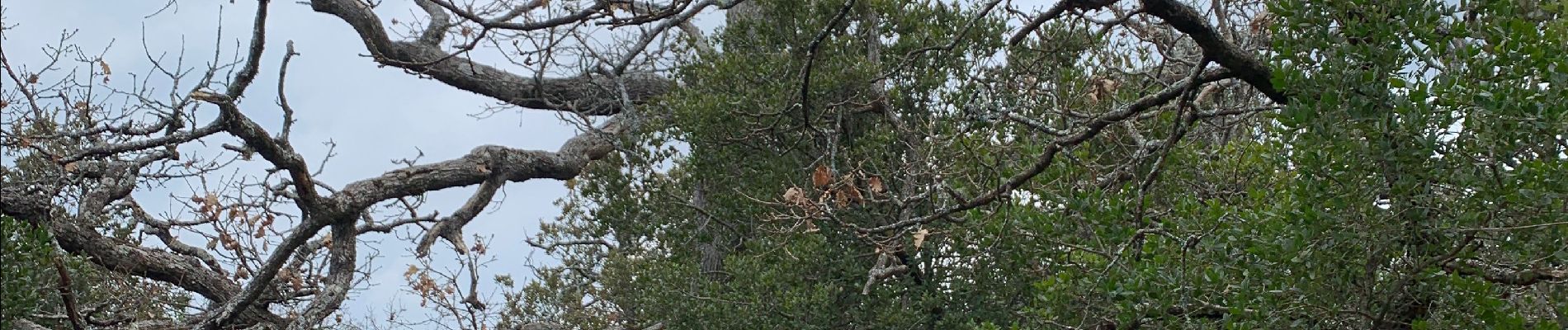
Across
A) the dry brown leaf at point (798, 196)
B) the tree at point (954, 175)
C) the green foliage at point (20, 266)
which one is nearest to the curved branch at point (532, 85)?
the tree at point (954, 175)

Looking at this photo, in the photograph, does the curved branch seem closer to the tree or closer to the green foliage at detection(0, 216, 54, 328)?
the tree

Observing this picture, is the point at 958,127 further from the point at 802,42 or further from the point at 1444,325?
the point at 1444,325

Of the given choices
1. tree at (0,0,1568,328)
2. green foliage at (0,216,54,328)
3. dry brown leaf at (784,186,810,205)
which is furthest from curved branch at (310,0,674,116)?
green foliage at (0,216,54,328)

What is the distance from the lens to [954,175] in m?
6.77

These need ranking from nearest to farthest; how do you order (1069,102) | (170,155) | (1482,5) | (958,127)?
(1482,5) → (1069,102) → (958,127) → (170,155)

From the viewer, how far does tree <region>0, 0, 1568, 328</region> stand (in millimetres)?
4082

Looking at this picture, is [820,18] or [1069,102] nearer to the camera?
[1069,102]

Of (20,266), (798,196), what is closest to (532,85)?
(798,196)

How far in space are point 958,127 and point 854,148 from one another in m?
0.85

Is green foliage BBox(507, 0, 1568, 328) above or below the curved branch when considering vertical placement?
below

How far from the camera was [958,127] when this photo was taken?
7.44 metres

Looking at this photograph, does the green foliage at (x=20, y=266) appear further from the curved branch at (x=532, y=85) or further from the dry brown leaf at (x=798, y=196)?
the curved branch at (x=532, y=85)

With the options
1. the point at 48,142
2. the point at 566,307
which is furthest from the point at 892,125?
the point at 48,142

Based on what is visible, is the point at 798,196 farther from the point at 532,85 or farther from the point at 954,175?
the point at 532,85
